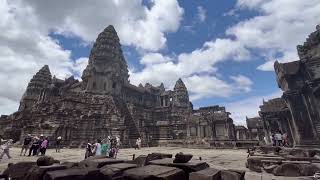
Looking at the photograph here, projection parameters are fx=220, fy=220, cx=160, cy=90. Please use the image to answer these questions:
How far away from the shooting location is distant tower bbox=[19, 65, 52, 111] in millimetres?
64250

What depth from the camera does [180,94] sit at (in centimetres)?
7569

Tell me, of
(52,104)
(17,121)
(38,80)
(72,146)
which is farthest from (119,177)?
(38,80)

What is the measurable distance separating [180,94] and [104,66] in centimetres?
2904

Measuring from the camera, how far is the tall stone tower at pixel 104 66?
182 ft

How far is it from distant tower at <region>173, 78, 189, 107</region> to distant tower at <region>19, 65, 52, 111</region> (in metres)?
39.7

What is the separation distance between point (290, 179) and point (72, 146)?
32.2 meters

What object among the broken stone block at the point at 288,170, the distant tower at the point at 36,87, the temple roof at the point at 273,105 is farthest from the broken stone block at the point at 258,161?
the distant tower at the point at 36,87

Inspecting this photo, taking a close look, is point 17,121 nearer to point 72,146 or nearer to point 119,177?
point 72,146

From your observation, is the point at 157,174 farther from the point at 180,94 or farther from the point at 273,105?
the point at 180,94

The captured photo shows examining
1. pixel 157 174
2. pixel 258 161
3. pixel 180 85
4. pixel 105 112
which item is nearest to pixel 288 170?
pixel 258 161

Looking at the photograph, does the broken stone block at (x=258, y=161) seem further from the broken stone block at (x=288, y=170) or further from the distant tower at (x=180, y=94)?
the distant tower at (x=180, y=94)

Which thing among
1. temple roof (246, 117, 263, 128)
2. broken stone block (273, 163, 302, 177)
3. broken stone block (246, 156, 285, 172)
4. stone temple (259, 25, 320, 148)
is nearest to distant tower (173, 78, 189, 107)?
temple roof (246, 117, 263, 128)

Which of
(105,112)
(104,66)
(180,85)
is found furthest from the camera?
(180,85)

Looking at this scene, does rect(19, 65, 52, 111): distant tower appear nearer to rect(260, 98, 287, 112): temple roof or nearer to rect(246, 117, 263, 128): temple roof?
rect(260, 98, 287, 112): temple roof
